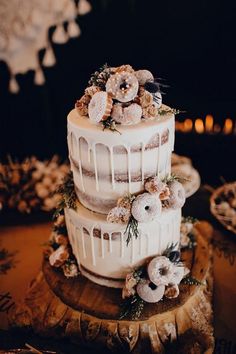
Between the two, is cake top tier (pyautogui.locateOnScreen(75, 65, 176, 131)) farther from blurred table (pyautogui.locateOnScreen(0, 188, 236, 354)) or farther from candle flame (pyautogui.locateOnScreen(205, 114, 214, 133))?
candle flame (pyautogui.locateOnScreen(205, 114, 214, 133))

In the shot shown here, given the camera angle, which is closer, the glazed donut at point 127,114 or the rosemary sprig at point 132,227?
the glazed donut at point 127,114

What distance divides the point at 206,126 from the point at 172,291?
8.95 ft

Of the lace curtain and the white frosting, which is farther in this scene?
the lace curtain

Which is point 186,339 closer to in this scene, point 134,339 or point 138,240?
point 134,339

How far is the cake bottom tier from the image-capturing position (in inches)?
92.0

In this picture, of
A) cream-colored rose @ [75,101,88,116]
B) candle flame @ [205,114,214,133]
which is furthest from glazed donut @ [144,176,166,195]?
candle flame @ [205,114,214,133]

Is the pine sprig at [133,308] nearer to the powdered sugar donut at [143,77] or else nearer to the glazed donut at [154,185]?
the glazed donut at [154,185]

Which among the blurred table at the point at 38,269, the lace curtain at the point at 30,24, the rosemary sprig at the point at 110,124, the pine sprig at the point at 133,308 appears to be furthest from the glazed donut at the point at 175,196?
the lace curtain at the point at 30,24

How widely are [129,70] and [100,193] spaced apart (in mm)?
760

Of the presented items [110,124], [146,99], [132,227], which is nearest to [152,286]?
[132,227]

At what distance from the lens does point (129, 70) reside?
7.11 ft

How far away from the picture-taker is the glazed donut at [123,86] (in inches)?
80.7

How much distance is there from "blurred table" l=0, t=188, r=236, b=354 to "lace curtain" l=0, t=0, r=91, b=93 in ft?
5.94

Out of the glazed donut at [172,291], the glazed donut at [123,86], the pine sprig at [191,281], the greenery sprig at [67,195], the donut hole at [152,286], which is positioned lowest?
the pine sprig at [191,281]
